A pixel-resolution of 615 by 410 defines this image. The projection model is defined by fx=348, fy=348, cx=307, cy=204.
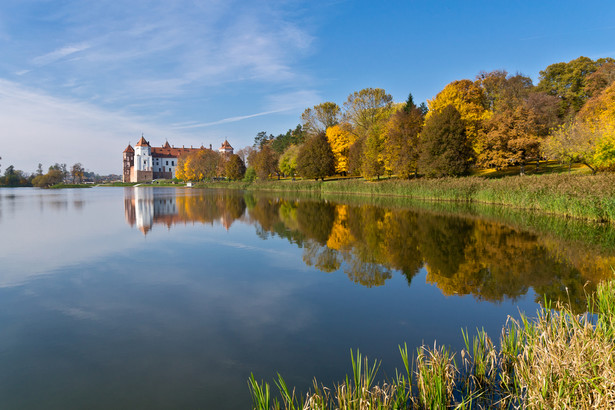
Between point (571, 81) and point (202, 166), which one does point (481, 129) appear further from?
point (202, 166)

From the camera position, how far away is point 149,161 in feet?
405

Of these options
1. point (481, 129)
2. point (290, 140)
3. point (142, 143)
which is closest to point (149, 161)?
point (142, 143)

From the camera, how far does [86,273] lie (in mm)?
10000

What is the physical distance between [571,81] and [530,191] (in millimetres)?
39239

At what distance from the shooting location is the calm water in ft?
15.4

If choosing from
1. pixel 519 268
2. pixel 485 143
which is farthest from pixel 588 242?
pixel 485 143

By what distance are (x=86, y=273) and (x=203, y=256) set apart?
3.57 meters

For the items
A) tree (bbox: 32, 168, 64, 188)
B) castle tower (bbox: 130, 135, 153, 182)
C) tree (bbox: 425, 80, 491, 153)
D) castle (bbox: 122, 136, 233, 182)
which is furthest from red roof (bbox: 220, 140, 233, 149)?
tree (bbox: 425, 80, 491, 153)

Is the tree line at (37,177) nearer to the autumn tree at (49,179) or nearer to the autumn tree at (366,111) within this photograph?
the autumn tree at (49,179)

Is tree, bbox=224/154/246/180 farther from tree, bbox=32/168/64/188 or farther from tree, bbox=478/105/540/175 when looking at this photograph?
tree, bbox=478/105/540/175

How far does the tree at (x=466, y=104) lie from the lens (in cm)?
3931

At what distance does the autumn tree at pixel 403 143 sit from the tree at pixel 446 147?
105 inches

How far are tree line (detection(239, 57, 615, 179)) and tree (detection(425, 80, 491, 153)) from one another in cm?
11

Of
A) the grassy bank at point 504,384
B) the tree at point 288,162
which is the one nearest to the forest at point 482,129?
the tree at point 288,162
